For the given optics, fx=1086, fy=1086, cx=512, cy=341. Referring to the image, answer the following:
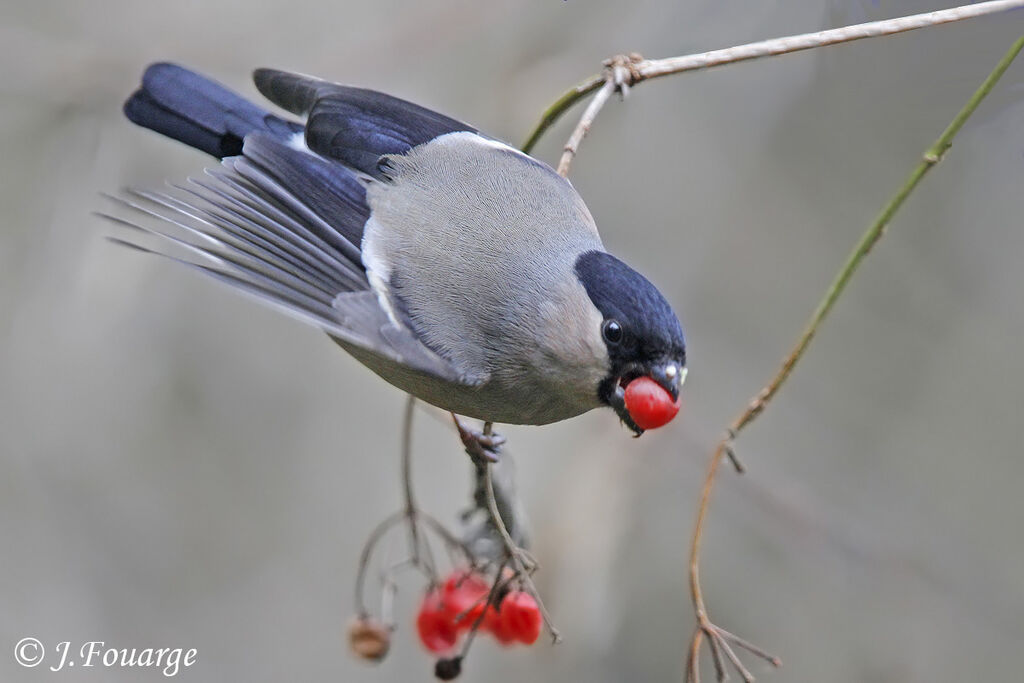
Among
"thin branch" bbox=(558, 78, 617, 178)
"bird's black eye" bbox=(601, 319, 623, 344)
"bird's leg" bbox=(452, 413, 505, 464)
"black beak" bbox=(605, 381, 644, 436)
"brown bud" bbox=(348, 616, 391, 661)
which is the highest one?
"thin branch" bbox=(558, 78, 617, 178)

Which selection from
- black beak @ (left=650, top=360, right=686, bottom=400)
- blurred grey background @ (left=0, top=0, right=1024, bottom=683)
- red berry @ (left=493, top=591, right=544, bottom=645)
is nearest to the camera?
black beak @ (left=650, top=360, right=686, bottom=400)

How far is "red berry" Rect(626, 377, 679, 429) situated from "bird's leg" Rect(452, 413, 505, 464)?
299 millimetres

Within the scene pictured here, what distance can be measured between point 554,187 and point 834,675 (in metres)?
3.06

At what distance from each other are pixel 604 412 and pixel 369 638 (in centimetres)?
221

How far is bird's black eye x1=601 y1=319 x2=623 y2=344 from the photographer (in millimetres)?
2117

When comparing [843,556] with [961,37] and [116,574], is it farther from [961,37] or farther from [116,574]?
[116,574]

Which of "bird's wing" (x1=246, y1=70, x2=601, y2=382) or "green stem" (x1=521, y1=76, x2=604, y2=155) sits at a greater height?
"green stem" (x1=521, y1=76, x2=604, y2=155)

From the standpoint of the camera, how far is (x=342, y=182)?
2449 mm

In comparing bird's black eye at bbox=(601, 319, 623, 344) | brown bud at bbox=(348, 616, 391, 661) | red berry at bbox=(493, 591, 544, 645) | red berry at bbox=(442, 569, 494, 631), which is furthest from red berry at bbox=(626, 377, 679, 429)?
brown bud at bbox=(348, 616, 391, 661)

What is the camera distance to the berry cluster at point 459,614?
2398 millimetres

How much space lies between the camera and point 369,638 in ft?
8.44

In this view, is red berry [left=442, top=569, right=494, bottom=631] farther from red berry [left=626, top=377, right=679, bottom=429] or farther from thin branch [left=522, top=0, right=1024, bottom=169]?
thin branch [left=522, top=0, right=1024, bottom=169]

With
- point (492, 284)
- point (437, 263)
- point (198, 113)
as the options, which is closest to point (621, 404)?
point (492, 284)

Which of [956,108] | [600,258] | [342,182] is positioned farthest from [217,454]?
[956,108]
